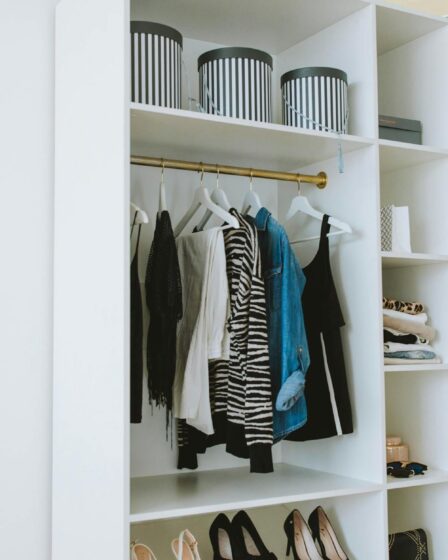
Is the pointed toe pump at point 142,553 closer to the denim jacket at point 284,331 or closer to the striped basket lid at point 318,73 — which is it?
the denim jacket at point 284,331

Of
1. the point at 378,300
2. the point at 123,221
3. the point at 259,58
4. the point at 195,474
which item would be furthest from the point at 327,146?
the point at 195,474

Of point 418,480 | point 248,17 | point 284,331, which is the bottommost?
point 418,480

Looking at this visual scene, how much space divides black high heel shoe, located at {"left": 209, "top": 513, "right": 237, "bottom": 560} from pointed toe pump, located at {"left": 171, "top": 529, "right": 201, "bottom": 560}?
0.71 feet

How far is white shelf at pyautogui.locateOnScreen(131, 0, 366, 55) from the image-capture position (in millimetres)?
2438

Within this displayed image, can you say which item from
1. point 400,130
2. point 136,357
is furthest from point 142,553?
point 400,130

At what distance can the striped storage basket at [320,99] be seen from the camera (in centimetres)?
245

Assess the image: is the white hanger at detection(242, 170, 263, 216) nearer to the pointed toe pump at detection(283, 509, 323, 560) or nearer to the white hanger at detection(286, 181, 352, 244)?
the white hanger at detection(286, 181, 352, 244)

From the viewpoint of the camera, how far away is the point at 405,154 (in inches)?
103

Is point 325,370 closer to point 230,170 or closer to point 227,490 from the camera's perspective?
point 227,490

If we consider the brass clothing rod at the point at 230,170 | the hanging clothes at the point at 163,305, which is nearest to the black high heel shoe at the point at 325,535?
the hanging clothes at the point at 163,305

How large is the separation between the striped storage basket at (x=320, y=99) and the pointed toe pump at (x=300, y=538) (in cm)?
126

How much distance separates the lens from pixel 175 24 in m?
2.57

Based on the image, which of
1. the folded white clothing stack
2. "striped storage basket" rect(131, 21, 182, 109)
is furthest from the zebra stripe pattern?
the folded white clothing stack

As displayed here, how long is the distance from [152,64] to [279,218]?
902mm
